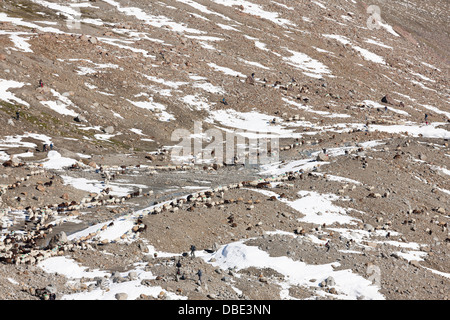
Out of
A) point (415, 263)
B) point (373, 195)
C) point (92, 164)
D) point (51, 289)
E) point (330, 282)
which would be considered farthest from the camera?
point (92, 164)

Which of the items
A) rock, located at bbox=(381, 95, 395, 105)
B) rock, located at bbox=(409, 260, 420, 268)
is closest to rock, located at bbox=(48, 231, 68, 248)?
rock, located at bbox=(409, 260, 420, 268)

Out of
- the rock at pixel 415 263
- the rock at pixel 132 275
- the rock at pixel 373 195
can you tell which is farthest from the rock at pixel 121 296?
the rock at pixel 373 195

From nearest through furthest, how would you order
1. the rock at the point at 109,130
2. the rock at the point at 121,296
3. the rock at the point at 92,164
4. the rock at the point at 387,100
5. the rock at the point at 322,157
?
the rock at the point at 121,296 < the rock at the point at 322,157 < the rock at the point at 92,164 < the rock at the point at 109,130 < the rock at the point at 387,100

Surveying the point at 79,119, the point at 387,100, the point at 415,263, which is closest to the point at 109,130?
the point at 79,119

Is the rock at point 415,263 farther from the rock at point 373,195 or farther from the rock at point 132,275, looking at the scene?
the rock at point 132,275

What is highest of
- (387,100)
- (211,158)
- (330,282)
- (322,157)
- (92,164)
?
(330,282)

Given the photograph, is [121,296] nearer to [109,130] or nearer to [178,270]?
[178,270]

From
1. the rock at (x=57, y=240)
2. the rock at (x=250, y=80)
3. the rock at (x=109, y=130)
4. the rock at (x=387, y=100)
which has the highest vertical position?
the rock at (x=250, y=80)

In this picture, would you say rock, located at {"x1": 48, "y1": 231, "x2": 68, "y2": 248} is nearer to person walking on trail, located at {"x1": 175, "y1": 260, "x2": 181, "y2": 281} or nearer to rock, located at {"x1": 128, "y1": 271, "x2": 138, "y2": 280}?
rock, located at {"x1": 128, "y1": 271, "x2": 138, "y2": 280}

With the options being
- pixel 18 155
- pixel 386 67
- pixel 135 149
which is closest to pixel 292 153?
pixel 135 149
